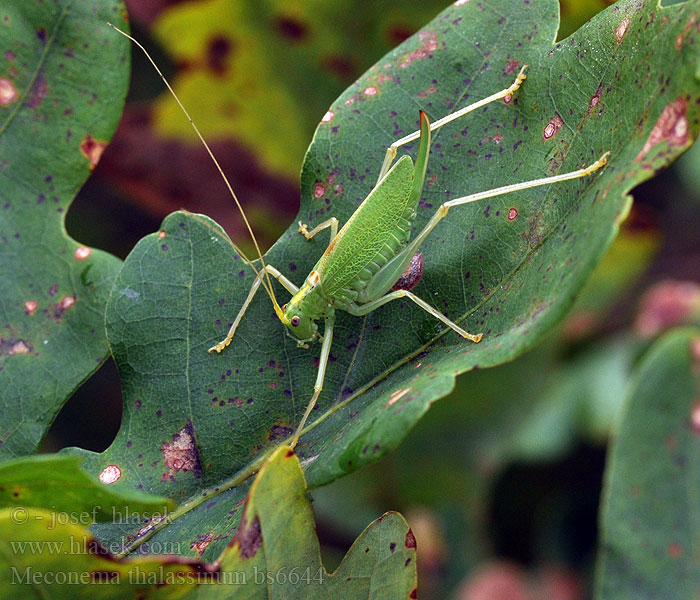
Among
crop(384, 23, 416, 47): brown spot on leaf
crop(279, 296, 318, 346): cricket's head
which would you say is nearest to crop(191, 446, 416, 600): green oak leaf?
crop(279, 296, 318, 346): cricket's head

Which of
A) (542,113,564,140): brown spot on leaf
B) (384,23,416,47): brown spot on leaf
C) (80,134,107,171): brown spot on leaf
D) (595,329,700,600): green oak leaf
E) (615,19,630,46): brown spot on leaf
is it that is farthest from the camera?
(384,23,416,47): brown spot on leaf

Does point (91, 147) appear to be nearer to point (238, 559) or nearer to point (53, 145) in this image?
point (53, 145)

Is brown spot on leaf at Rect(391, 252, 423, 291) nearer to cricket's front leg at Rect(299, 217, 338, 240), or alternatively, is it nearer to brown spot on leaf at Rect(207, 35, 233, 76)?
cricket's front leg at Rect(299, 217, 338, 240)

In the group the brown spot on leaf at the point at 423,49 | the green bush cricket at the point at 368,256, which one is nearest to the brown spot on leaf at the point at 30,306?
the green bush cricket at the point at 368,256

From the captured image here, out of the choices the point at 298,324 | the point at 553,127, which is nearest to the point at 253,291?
the point at 298,324

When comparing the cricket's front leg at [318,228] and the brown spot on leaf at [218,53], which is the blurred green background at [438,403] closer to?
the brown spot on leaf at [218,53]

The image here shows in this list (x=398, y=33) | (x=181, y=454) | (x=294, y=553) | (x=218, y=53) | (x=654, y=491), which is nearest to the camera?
(x=294, y=553)

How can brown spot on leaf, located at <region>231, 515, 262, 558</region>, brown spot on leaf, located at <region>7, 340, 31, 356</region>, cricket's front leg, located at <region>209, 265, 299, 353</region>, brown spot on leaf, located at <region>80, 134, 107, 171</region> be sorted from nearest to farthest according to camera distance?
brown spot on leaf, located at <region>231, 515, 262, 558</region>, cricket's front leg, located at <region>209, 265, 299, 353</region>, brown spot on leaf, located at <region>7, 340, 31, 356</region>, brown spot on leaf, located at <region>80, 134, 107, 171</region>
